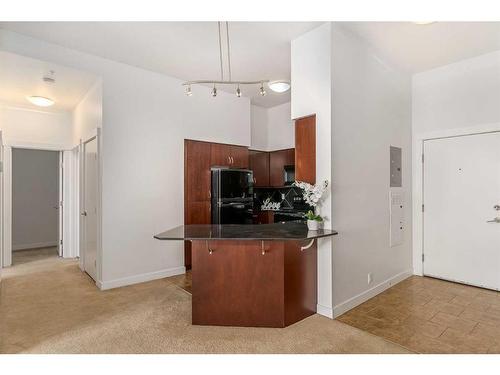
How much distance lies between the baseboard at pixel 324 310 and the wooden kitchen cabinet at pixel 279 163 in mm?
2810

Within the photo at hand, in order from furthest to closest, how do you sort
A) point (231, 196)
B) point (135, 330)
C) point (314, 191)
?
point (231, 196) < point (314, 191) < point (135, 330)

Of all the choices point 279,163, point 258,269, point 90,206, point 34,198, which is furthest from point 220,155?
point 34,198

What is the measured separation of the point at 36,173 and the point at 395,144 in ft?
23.2

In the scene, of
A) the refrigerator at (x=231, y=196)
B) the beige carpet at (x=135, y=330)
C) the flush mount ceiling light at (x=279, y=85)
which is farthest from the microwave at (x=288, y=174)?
the beige carpet at (x=135, y=330)

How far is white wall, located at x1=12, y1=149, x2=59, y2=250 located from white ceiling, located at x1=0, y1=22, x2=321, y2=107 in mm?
3862

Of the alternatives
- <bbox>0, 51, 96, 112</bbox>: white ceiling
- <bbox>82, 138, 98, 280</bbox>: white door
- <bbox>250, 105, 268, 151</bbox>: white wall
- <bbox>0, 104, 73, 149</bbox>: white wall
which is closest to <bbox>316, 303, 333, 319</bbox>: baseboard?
<bbox>82, 138, 98, 280</bbox>: white door

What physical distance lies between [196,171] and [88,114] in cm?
175

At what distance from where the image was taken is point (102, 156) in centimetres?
364

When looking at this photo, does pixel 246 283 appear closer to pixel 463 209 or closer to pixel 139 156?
pixel 139 156

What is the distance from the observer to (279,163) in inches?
219

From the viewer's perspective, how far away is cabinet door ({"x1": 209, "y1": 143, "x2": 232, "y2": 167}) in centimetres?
474

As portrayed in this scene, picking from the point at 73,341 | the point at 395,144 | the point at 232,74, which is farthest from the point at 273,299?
the point at 232,74

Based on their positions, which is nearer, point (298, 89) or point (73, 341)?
point (73, 341)

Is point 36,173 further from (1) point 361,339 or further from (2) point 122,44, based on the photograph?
(1) point 361,339
